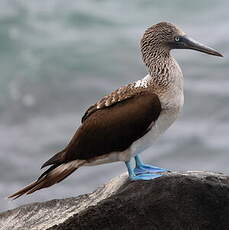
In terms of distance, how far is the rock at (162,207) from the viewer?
328 inches

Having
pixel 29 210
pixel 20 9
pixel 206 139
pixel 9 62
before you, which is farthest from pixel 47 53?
pixel 29 210

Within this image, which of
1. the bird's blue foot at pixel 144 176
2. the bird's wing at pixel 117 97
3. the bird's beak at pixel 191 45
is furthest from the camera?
the bird's beak at pixel 191 45

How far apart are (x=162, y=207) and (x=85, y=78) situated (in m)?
15.0

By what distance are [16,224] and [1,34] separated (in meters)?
17.9

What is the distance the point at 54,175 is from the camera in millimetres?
9336

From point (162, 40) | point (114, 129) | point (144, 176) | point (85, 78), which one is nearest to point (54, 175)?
point (114, 129)

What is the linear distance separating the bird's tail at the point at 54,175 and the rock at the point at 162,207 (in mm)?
440

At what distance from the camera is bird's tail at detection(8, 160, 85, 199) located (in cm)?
928

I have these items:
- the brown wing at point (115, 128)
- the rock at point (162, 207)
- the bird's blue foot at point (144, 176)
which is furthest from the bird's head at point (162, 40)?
the rock at point (162, 207)

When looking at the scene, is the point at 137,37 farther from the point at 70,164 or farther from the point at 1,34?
the point at 70,164

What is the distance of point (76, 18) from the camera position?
28250 mm

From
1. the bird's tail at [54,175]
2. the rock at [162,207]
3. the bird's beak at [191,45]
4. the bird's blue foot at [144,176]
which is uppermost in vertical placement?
the bird's beak at [191,45]

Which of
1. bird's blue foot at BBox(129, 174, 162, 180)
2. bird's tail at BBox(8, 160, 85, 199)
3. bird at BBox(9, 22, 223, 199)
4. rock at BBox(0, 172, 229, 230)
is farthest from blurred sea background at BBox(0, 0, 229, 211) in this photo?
rock at BBox(0, 172, 229, 230)

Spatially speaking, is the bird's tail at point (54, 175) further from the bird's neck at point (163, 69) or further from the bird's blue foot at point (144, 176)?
the bird's neck at point (163, 69)
